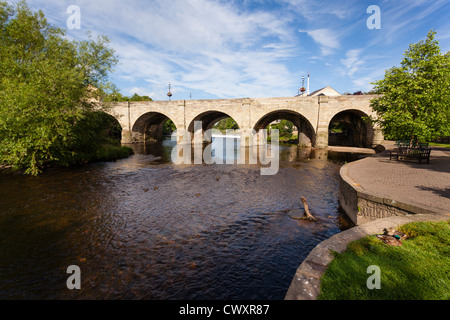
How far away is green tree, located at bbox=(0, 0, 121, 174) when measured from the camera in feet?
43.0

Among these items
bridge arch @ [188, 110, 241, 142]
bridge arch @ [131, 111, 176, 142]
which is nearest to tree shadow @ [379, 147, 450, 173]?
bridge arch @ [188, 110, 241, 142]

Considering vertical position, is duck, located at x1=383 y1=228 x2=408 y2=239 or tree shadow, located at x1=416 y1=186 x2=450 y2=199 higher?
tree shadow, located at x1=416 y1=186 x2=450 y2=199

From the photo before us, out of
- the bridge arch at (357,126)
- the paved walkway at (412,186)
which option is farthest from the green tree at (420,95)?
the bridge arch at (357,126)

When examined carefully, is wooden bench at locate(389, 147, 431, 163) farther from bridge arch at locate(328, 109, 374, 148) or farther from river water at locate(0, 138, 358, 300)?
bridge arch at locate(328, 109, 374, 148)

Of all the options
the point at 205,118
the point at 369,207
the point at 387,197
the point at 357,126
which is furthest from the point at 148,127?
the point at 387,197

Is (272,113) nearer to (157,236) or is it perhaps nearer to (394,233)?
(157,236)

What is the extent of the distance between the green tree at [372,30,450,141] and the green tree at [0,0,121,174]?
70.3 ft

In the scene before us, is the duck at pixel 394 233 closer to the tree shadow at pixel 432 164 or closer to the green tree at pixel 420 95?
the tree shadow at pixel 432 164

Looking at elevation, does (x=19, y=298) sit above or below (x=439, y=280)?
below

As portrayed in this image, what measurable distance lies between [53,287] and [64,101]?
13831 millimetres

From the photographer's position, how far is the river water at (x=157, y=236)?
502 centimetres

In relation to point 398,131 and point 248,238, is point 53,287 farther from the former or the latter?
point 398,131
